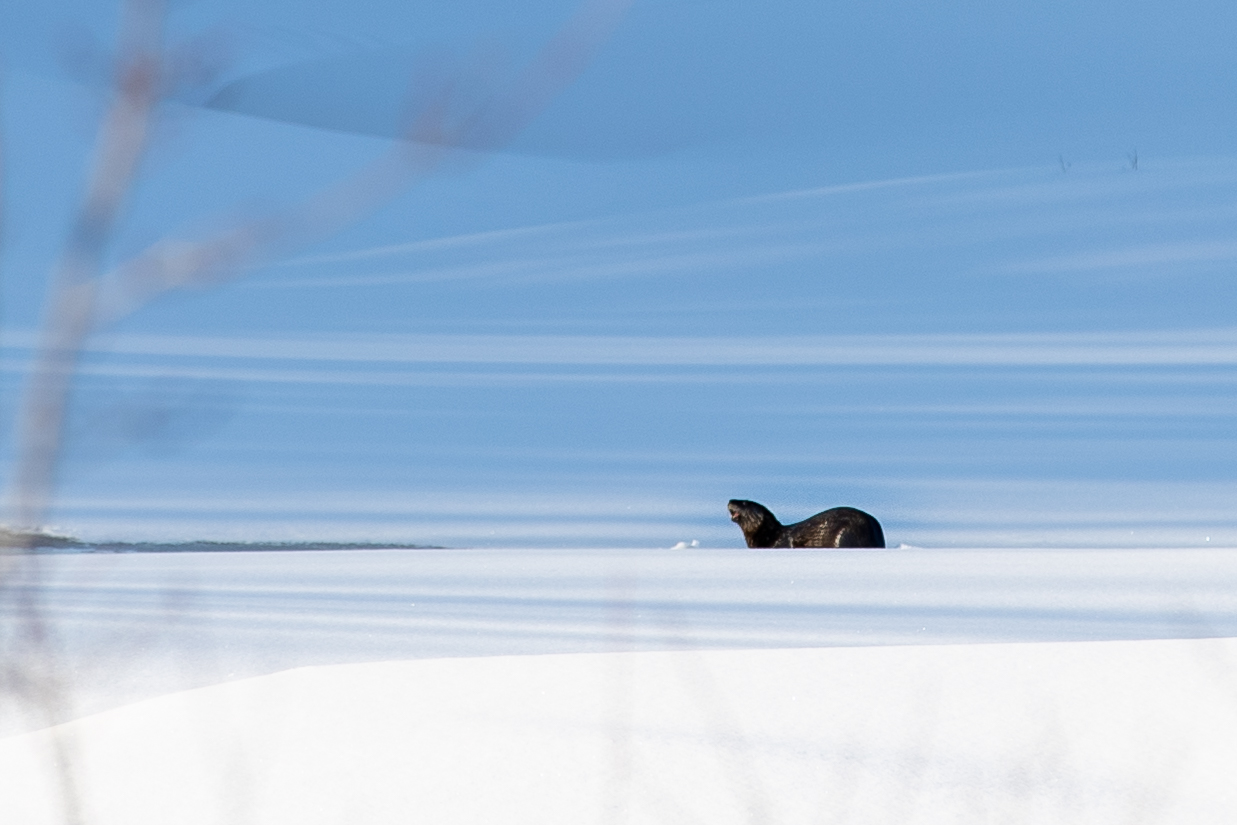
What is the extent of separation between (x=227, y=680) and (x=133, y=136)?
2645mm

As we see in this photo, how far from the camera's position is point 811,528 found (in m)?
6.98

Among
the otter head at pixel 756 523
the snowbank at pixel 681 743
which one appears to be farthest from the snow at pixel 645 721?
the otter head at pixel 756 523

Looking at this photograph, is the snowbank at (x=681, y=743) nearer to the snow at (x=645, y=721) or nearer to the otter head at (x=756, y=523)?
the snow at (x=645, y=721)

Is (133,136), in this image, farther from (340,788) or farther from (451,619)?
(451,619)

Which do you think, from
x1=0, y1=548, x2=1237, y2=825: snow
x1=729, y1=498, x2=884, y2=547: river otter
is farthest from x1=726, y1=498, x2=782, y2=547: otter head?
x1=0, y1=548, x2=1237, y2=825: snow

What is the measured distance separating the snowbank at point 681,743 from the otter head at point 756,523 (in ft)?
13.6

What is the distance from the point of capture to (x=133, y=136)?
78cm

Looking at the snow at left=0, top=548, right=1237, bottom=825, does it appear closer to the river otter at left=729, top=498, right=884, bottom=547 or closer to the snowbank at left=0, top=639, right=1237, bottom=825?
the snowbank at left=0, top=639, right=1237, bottom=825

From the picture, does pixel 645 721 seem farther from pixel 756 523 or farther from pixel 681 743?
pixel 756 523

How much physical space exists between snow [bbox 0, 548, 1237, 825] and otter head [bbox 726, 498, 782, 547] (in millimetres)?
3277

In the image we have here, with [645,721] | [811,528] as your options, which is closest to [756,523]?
[811,528]

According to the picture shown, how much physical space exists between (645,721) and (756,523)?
4.71m

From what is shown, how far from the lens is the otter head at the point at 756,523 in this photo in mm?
7383

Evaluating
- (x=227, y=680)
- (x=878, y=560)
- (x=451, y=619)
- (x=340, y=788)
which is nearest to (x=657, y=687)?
(x=340, y=788)
